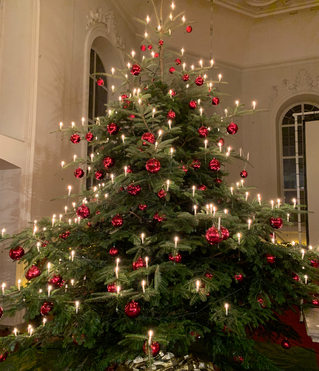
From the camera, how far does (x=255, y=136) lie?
7770 millimetres

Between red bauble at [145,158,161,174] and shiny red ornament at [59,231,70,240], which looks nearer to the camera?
red bauble at [145,158,161,174]

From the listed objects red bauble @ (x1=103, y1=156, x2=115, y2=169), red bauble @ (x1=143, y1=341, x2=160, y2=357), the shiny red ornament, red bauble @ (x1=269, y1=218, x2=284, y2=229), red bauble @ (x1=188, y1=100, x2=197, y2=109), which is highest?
red bauble @ (x1=188, y1=100, x2=197, y2=109)

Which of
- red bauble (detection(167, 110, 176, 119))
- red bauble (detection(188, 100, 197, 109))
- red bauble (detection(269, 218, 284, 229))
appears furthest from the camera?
red bauble (detection(188, 100, 197, 109))

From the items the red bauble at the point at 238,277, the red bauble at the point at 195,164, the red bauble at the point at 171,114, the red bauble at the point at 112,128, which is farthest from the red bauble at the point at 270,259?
the red bauble at the point at 112,128

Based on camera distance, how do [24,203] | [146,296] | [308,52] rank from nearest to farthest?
1. [146,296]
2. [24,203]
3. [308,52]

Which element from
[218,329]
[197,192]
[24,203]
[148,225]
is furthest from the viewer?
[24,203]

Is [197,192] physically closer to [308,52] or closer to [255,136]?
[255,136]

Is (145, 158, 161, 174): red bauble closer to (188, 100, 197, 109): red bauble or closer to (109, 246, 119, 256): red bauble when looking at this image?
(109, 246, 119, 256): red bauble

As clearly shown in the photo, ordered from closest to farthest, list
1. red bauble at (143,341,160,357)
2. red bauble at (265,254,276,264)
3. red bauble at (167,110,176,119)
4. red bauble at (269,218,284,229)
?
1. red bauble at (143,341,160,357)
2. red bauble at (265,254,276,264)
3. red bauble at (269,218,284,229)
4. red bauble at (167,110,176,119)

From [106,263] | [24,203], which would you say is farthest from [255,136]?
[106,263]

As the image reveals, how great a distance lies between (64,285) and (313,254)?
71.7 inches

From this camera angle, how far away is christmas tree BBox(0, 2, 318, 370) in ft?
6.15

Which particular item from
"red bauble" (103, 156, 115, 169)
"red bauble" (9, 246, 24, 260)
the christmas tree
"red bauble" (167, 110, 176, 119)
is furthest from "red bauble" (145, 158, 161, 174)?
"red bauble" (9, 246, 24, 260)

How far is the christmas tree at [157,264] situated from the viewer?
6.15 ft
